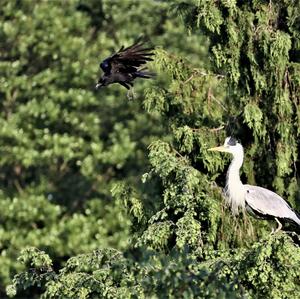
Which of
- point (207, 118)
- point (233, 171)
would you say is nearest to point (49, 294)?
point (233, 171)

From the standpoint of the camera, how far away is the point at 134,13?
20.0m

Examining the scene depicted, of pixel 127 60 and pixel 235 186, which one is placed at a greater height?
pixel 127 60

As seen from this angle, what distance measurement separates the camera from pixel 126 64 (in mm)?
9891

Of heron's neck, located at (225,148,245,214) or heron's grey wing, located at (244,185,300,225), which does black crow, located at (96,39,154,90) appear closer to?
heron's neck, located at (225,148,245,214)

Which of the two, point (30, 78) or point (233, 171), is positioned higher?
point (233, 171)

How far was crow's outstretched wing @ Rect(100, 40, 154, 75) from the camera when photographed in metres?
9.75

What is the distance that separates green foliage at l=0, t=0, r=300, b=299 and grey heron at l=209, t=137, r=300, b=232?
0.22 metres

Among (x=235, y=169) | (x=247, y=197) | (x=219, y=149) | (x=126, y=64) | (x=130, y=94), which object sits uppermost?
(x=126, y=64)

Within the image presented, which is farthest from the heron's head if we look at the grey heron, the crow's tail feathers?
the crow's tail feathers

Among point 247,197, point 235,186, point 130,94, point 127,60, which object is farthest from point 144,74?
point 247,197

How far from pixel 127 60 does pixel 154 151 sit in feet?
3.13

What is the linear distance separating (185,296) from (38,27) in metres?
13.6

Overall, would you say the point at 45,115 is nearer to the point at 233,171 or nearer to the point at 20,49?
the point at 20,49

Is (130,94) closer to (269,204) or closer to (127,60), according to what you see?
(127,60)
